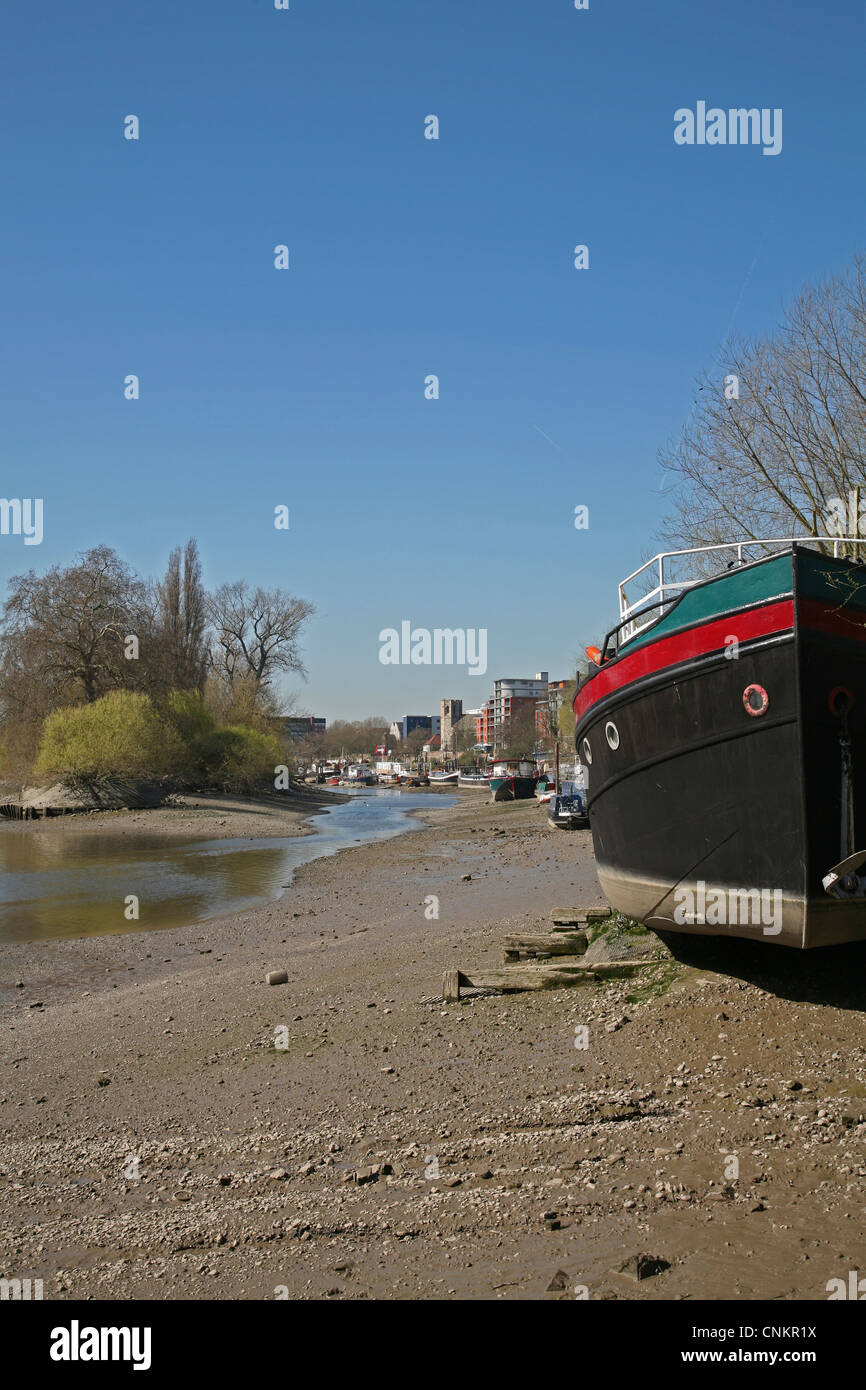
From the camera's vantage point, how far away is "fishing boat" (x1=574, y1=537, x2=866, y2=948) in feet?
20.9

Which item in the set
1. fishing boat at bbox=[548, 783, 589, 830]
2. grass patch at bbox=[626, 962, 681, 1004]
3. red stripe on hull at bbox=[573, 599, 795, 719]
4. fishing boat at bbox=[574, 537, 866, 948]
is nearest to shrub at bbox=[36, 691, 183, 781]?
fishing boat at bbox=[548, 783, 589, 830]

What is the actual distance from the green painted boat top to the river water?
13084mm

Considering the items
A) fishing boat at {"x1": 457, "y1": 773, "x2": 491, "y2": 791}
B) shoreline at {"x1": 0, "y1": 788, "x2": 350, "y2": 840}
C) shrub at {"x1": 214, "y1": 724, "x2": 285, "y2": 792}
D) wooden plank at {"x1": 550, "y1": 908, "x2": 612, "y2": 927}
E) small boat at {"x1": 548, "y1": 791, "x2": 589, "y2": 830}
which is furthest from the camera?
fishing boat at {"x1": 457, "y1": 773, "x2": 491, "y2": 791}

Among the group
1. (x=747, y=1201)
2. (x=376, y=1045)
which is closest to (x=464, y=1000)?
(x=376, y=1045)

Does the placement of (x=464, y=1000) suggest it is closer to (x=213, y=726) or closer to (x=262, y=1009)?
(x=262, y=1009)

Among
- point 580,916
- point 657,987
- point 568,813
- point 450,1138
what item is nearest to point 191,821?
point 568,813

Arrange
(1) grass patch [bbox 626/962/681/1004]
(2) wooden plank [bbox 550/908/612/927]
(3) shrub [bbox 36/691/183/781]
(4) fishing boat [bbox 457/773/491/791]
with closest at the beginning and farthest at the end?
(1) grass patch [bbox 626/962/681/1004], (2) wooden plank [bbox 550/908/612/927], (3) shrub [bbox 36/691/183/781], (4) fishing boat [bbox 457/773/491/791]

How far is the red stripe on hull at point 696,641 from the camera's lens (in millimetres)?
6477

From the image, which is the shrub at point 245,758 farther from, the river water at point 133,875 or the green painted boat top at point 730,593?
the green painted boat top at point 730,593

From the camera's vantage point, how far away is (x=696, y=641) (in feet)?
23.2

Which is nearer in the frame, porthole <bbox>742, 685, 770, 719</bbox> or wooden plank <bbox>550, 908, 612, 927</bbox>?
porthole <bbox>742, 685, 770, 719</bbox>

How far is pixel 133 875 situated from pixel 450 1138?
22969 mm

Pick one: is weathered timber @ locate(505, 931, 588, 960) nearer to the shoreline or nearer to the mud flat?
the mud flat

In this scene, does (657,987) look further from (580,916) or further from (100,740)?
(100,740)
